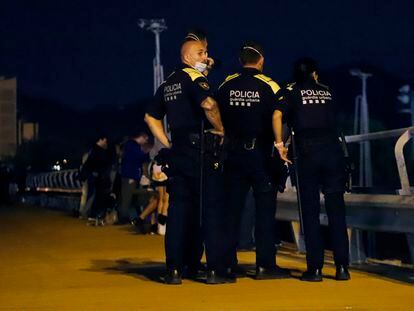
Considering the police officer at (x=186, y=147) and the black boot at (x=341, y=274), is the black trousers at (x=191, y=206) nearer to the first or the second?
the police officer at (x=186, y=147)

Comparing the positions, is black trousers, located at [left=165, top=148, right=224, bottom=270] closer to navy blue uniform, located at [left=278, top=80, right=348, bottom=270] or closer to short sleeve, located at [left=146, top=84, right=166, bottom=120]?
short sleeve, located at [left=146, top=84, right=166, bottom=120]

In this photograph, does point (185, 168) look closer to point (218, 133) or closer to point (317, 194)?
point (218, 133)

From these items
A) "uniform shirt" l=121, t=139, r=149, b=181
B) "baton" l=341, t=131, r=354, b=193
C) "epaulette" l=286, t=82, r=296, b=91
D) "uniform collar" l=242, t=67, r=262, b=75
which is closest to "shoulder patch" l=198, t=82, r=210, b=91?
"uniform collar" l=242, t=67, r=262, b=75

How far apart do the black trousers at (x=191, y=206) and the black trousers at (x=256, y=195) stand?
0.22m

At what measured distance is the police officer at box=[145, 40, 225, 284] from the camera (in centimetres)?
824

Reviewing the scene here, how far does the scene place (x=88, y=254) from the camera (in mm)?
11578

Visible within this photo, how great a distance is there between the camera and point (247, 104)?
838cm

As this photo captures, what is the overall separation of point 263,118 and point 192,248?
1.36 m

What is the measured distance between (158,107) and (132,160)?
28.2 feet

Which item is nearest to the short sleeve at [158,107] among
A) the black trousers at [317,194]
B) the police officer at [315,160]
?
the police officer at [315,160]

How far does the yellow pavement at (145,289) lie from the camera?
23.6 feet

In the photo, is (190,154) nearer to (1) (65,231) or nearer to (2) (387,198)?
(2) (387,198)

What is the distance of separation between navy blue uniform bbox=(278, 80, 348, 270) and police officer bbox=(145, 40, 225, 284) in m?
0.74

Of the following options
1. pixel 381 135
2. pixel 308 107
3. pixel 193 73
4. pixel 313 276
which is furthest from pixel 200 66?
pixel 313 276
